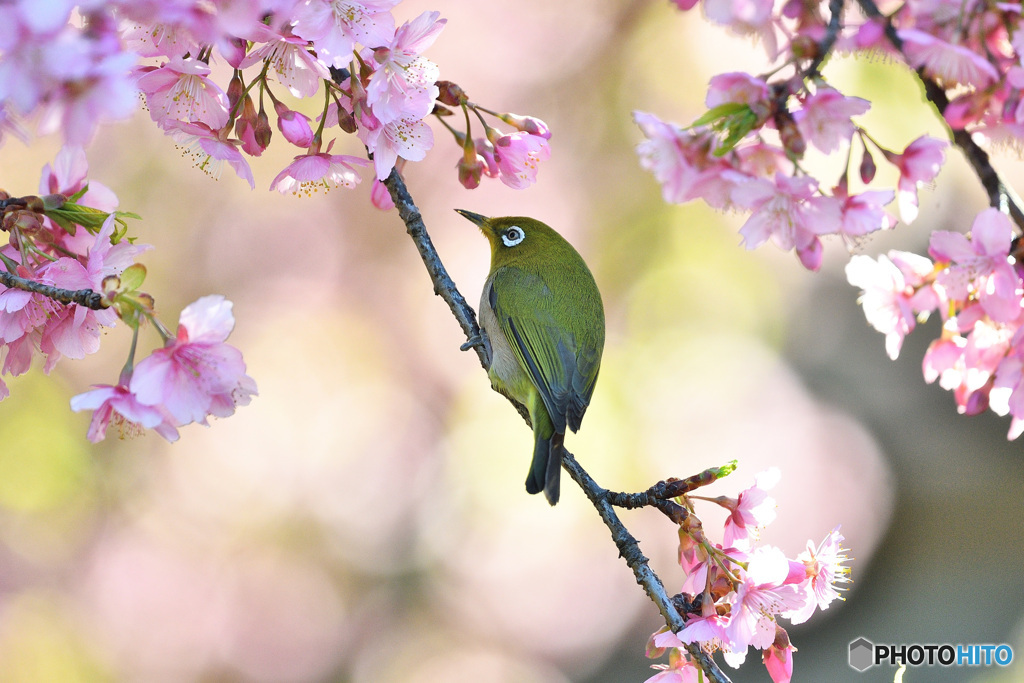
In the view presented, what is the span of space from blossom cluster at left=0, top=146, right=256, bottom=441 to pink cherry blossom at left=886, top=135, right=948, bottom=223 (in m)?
0.72

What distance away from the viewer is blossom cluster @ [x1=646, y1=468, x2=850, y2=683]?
35.2 inches

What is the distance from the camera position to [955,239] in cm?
85

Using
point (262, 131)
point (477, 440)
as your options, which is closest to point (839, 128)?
point (262, 131)

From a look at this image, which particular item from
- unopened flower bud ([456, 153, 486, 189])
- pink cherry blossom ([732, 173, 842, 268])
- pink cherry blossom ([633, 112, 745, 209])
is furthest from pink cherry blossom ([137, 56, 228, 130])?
pink cherry blossom ([732, 173, 842, 268])

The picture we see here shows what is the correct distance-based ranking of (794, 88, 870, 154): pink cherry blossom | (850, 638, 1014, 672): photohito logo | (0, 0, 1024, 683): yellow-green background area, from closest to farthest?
(794, 88, 870, 154): pink cherry blossom → (850, 638, 1014, 672): photohito logo → (0, 0, 1024, 683): yellow-green background area

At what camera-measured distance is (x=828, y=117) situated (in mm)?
680

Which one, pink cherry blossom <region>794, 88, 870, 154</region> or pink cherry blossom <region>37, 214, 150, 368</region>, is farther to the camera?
pink cherry blossom <region>37, 214, 150, 368</region>

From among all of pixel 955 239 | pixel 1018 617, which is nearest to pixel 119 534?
pixel 955 239

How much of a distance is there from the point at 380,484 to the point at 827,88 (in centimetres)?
216

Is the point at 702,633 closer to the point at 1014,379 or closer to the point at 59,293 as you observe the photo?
the point at 1014,379

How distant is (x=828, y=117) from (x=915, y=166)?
190mm

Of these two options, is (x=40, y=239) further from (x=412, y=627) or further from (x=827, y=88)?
(x=412, y=627)

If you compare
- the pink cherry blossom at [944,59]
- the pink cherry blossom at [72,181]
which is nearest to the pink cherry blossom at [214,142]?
the pink cherry blossom at [72,181]

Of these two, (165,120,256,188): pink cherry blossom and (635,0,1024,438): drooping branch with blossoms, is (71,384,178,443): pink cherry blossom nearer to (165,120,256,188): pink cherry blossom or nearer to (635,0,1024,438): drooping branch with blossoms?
(165,120,256,188): pink cherry blossom
